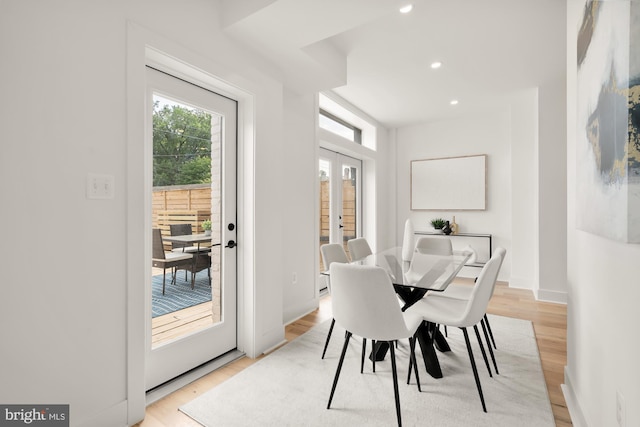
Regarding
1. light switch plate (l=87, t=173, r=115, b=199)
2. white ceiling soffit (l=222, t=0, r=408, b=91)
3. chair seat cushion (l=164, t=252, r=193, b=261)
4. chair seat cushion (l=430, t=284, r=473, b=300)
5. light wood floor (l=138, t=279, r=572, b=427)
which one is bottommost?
light wood floor (l=138, t=279, r=572, b=427)

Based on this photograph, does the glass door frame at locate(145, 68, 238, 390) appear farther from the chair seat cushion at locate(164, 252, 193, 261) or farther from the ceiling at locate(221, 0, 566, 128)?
the ceiling at locate(221, 0, 566, 128)

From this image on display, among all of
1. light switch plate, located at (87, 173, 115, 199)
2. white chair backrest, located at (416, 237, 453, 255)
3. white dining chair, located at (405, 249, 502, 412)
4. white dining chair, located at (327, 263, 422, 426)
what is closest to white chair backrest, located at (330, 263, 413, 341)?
white dining chair, located at (327, 263, 422, 426)

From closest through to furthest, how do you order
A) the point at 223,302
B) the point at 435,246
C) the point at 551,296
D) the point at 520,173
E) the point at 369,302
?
the point at 369,302 < the point at 223,302 < the point at 435,246 < the point at 551,296 < the point at 520,173

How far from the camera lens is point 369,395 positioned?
1.87m

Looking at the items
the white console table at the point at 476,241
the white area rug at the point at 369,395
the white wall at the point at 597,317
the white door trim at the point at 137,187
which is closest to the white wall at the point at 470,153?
the white console table at the point at 476,241

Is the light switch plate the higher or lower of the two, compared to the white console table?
higher

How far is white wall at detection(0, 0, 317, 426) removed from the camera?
4.06 ft

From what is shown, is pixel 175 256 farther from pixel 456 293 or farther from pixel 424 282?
pixel 456 293

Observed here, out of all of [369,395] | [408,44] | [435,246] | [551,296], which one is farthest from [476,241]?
[369,395]

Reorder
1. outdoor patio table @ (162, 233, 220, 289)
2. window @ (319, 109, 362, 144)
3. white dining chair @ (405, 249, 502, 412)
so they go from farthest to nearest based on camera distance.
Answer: window @ (319, 109, 362, 144)
outdoor patio table @ (162, 233, 220, 289)
white dining chair @ (405, 249, 502, 412)

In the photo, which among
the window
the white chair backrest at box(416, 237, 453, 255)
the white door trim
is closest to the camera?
the white door trim

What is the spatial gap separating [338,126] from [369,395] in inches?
145

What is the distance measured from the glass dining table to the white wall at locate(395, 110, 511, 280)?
2566 millimetres

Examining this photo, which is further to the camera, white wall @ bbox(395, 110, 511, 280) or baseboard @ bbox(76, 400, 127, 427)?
white wall @ bbox(395, 110, 511, 280)
